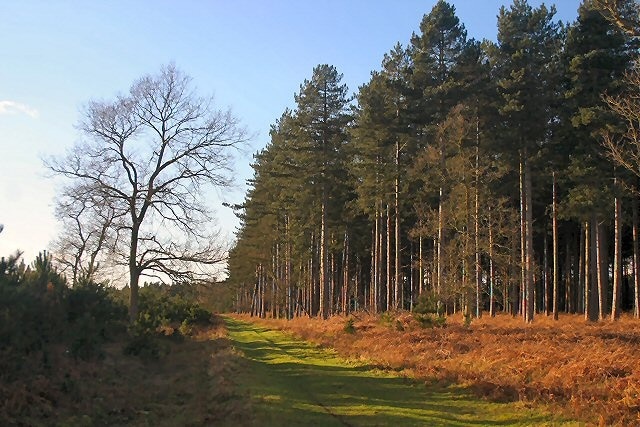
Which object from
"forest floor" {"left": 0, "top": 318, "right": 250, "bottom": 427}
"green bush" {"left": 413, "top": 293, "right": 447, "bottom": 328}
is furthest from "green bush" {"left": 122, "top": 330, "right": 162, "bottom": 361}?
"green bush" {"left": 413, "top": 293, "right": 447, "bottom": 328}

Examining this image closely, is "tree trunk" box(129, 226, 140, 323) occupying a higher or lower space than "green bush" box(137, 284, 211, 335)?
higher

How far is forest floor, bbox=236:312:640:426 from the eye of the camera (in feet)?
37.2

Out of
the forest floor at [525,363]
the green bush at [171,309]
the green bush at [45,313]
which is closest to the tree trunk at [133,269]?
the green bush at [45,313]

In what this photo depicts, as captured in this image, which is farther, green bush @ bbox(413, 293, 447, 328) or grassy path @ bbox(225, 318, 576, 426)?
green bush @ bbox(413, 293, 447, 328)

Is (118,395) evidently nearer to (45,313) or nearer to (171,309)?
(45,313)

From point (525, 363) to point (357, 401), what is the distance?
16.3 ft

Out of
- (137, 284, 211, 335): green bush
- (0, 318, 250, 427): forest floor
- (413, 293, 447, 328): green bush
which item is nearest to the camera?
(0, 318, 250, 427): forest floor

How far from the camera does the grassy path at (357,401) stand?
11.0 m

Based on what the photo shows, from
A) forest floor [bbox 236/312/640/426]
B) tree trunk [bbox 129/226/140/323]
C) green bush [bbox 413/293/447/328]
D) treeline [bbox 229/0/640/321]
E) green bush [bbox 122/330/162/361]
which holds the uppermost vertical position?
treeline [bbox 229/0/640/321]

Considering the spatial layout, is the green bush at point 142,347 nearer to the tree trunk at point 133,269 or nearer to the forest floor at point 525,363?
the tree trunk at point 133,269

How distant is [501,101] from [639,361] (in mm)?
20244

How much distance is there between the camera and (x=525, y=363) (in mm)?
15125

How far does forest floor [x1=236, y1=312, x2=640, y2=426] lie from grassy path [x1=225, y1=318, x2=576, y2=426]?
1.34 ft

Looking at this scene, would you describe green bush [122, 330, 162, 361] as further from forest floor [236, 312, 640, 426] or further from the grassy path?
forest floor [236, 312, 640, 426]
